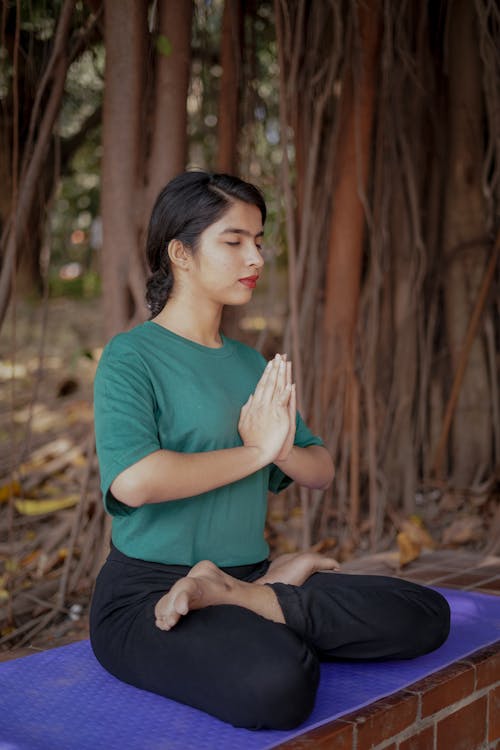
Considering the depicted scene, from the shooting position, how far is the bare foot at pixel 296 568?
6.49 feet

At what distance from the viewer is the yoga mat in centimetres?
160

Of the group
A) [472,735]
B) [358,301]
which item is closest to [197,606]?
[472,735]

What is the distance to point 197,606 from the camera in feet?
5.69

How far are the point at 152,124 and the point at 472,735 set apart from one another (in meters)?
2.09

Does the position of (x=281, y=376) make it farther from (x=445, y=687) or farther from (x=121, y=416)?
(x=445, y=687)

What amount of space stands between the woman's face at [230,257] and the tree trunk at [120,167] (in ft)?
3.34

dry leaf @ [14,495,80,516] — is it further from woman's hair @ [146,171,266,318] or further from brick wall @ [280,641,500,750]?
brick wall @ [280,641,500,750]

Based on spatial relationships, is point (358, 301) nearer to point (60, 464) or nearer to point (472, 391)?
point (472, 391)

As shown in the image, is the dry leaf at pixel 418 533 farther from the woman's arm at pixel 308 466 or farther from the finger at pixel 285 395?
the finger at pixel 285 395

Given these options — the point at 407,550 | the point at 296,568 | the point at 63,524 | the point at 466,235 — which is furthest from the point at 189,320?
the point at 466,235

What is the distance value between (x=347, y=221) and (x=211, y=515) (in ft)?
6.51

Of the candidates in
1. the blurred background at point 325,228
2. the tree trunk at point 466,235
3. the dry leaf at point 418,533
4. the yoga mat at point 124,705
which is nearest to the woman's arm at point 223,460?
the yoga mat at point 124,705

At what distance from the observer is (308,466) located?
2.07 meters

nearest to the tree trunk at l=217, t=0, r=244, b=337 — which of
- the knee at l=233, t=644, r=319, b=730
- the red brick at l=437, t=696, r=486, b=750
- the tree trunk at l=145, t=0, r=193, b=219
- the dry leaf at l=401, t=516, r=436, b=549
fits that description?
the tree trunk at l=145, t=0, r=193, b=219
